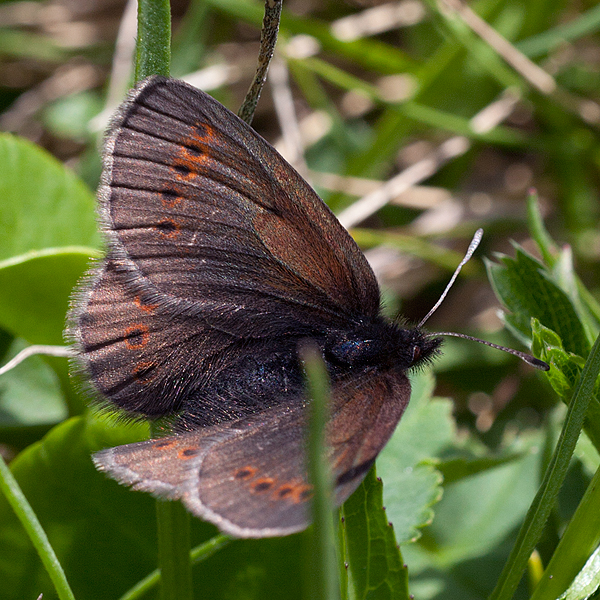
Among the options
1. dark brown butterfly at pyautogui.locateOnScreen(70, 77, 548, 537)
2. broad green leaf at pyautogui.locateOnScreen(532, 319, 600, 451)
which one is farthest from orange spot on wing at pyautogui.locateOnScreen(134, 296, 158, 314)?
broad green leaf at pyautogui.locateOnScreen(532, 319, 600, 451)

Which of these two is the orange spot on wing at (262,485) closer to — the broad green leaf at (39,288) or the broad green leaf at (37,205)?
the broad green leaf at (39,288)

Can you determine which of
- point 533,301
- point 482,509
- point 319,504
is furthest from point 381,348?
point 319,504

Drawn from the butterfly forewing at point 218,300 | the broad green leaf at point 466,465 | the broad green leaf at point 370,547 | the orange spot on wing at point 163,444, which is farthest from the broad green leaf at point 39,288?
the broad green leaf at point 466,465

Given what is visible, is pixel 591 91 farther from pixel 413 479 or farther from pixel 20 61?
pixel 20 61

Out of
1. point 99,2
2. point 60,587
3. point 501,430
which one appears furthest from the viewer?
point 99,2

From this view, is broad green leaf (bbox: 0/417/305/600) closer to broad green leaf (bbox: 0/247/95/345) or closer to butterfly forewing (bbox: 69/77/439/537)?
butterfly forewing (bbox: 69/77/439/537)

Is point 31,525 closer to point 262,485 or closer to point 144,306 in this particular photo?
point 262,485

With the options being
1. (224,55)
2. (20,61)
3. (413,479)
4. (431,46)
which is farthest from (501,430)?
(20,61)

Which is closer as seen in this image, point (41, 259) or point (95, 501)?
point (95, 501)
